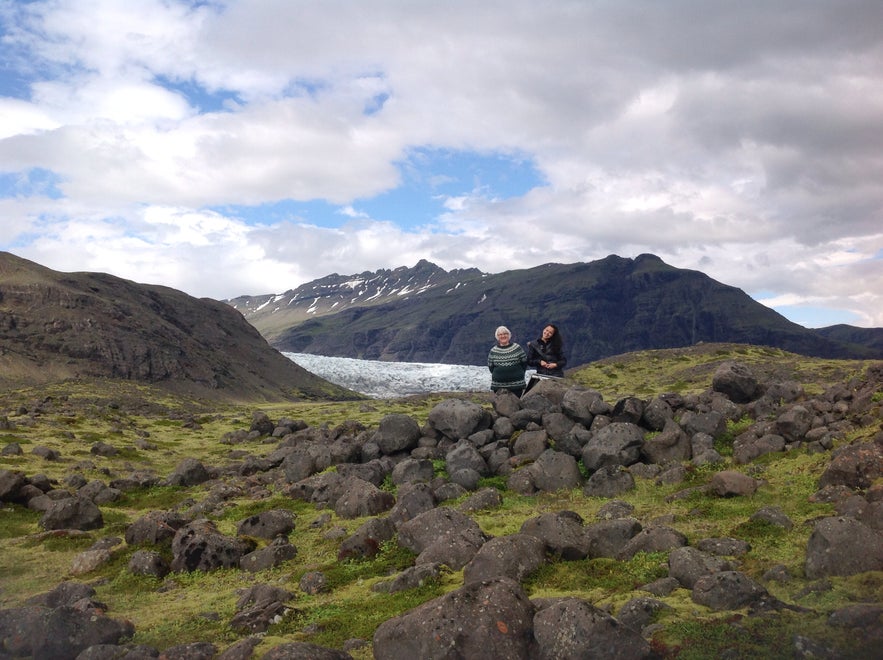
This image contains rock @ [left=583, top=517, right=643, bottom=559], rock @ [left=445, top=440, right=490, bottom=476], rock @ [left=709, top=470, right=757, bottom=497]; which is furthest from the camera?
rock @ [left=445, top=440, right=490, bottom=476]

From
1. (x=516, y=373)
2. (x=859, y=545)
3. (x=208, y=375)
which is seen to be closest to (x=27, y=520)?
(x=516, y=373)

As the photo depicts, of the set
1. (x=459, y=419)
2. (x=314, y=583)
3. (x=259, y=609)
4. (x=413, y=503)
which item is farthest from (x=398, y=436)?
(x=259, y=609)

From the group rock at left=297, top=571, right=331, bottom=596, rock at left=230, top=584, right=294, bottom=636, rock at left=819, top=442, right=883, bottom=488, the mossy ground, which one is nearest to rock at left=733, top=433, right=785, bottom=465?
the mossy ground

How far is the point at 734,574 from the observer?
31.7 ft

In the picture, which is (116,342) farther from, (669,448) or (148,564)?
(669,448)

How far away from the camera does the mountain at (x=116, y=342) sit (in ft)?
357

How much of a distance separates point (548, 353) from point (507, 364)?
1823mm

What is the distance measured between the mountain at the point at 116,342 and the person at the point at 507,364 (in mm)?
99421

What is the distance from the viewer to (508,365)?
24703 mm

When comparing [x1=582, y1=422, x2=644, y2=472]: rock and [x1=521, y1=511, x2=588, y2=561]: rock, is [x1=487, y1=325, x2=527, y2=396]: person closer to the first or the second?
[x1=582, y1=422, x2=644, y2=472]: rock

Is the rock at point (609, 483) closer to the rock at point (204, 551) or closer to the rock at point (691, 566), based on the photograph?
the rock at point (691, 566)

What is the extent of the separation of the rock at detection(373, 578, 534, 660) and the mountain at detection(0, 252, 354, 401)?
109365 millimetres

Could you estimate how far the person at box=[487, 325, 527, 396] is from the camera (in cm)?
2409

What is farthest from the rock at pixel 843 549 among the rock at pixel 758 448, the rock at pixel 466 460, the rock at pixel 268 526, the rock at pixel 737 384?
the rock at pixel 737 384
